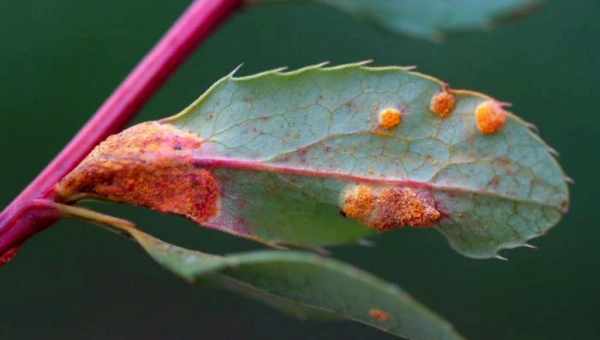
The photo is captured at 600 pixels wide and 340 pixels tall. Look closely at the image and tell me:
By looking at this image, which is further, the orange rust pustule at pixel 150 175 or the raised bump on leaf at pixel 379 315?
the orange rust pustule at pixel 150 175

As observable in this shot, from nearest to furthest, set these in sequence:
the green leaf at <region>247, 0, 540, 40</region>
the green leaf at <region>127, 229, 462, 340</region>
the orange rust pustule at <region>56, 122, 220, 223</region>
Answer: the green leaf at <region>127, 229, 462, 340</region> → the green leaf at <region>247, 0, 540, 40</region> → the orange rust pustule at <region>56, 122, 220, 223</region>

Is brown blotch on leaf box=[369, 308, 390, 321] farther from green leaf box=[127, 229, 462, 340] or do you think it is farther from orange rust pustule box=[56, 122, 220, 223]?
orange rust pustule box=[56, 122, 220, 223]

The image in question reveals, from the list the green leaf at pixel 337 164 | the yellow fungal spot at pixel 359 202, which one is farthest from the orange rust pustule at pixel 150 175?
the yellow fungal spot at pixel 359 202

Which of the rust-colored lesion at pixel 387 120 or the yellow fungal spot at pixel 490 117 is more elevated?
the rust-colored lesion at pixel 387 120

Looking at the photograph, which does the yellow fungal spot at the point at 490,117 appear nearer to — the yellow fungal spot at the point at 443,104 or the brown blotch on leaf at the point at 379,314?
the yellow fungal spot at the point at 443,104

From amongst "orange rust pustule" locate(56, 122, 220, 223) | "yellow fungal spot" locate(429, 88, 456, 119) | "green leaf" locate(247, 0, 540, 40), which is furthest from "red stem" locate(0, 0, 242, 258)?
"yellow fungal spot" locate(429, 88, 456, 119)

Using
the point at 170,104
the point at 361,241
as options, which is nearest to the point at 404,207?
the point at 361,241

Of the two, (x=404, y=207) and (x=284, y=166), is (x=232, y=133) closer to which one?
(x=284, y=166)
